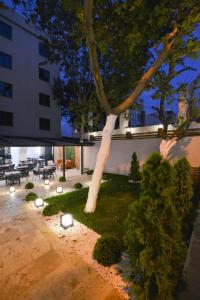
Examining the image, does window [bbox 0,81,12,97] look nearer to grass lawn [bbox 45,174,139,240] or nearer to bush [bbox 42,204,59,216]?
grass lawn [bbox 45,174,139,240]

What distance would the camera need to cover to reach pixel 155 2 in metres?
6.68

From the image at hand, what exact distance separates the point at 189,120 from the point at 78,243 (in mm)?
8393

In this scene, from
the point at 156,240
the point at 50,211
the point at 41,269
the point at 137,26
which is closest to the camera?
the point at 156,240

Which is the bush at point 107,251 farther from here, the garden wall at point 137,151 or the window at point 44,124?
the window at point 44,124

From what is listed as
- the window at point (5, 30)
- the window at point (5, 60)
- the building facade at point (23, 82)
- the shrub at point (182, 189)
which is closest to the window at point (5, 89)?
the building facade at point (23, 82)

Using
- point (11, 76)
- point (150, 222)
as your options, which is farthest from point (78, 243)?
point (11, 76)

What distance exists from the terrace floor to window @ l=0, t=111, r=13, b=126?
10819mm

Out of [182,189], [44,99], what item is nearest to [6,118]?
[44,99]

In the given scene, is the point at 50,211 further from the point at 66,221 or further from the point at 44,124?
the point at 44,124

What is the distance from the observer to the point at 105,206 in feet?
26.9

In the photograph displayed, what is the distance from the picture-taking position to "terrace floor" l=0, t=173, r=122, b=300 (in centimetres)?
368

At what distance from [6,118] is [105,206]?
12286 millimetres

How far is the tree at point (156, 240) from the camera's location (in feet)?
9.18

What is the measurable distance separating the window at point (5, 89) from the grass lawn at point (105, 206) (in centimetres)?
1095
